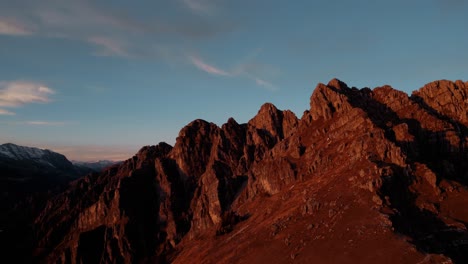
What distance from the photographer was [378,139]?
131500 mm

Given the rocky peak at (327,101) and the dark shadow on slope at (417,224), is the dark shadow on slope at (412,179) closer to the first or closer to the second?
the dark shadow on slope at (417,224)

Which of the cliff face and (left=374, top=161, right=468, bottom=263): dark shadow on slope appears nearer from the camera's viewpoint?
(left=374, top=161, right=468, bottom=263): dark shadow on slope

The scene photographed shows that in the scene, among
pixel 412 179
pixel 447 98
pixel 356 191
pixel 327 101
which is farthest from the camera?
Result: pixel 327 101

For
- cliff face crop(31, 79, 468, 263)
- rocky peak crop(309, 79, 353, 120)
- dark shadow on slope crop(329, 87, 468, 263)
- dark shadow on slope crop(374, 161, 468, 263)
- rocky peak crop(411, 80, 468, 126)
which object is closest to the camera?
dark shadow on slope crop(374, 161, 468, 263)

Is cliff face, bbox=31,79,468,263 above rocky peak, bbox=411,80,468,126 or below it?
below

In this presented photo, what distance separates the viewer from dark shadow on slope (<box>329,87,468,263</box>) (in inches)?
3536

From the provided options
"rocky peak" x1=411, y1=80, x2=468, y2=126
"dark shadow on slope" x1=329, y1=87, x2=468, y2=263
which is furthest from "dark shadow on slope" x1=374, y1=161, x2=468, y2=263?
"rocky peak" x1=411, y1=80, x2=468, y2=126

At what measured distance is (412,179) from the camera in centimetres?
11738

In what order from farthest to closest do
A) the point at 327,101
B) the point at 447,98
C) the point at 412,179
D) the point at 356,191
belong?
the point at 327,101 → the point at 447,98 → the point at 412,179 → the point at 356,191

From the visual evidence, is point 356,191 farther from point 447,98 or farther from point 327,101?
point 447,98

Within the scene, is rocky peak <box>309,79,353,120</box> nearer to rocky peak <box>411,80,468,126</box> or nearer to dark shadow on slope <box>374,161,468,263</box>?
rocky peak <box>411,80,468,126</box>

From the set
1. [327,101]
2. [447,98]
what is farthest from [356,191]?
[447,98]

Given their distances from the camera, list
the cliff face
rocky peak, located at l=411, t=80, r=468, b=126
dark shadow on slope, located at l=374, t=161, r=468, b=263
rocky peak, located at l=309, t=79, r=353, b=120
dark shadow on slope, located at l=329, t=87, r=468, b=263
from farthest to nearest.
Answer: rocky peak, located at l=309, t=79, r=353, b=120, rocky peak, located at l=411, t=80, r=468, b=126, the cliff face, dark shadow on slope, located at l=329, t=87, r=468, b=263, dark shadow on slope, located at l=374, t=161, r=468, b=263

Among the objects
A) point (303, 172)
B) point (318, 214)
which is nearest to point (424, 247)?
point (318, 214)
